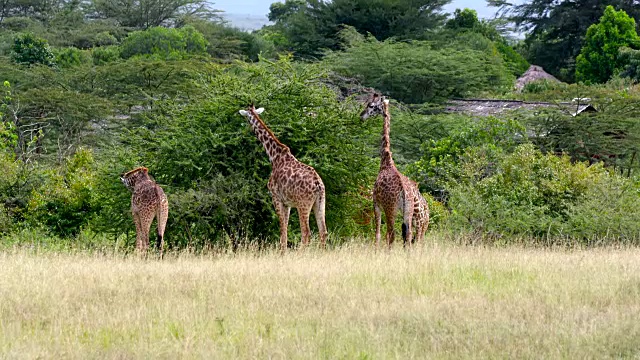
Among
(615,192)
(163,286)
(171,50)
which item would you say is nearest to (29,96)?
(171,50)

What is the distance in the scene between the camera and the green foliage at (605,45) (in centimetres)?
5575

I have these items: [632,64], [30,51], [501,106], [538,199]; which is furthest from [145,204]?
[632,64]

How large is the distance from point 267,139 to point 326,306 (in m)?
5.79

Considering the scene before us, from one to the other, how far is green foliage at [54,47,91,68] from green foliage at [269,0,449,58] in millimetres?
10054

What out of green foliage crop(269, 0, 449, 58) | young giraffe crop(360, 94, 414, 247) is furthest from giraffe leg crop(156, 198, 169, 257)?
green foliage crop(269, 0, 449, 58)

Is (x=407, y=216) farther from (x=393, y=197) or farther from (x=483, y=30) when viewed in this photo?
(x=483, y=30)

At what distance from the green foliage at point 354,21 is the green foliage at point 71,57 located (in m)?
10.1

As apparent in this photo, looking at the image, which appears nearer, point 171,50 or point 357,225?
point 357,225

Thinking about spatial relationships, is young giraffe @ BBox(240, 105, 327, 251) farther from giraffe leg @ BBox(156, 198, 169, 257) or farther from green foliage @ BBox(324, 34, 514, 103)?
green foliage @ BBox(324, 34, 514, 103)

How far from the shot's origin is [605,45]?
182 feet

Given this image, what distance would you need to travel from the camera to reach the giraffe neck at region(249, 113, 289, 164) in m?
15.4

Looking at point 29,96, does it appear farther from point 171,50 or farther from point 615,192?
point 615,192

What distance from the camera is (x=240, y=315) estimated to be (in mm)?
9695

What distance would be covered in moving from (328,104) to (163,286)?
7.86 meters
